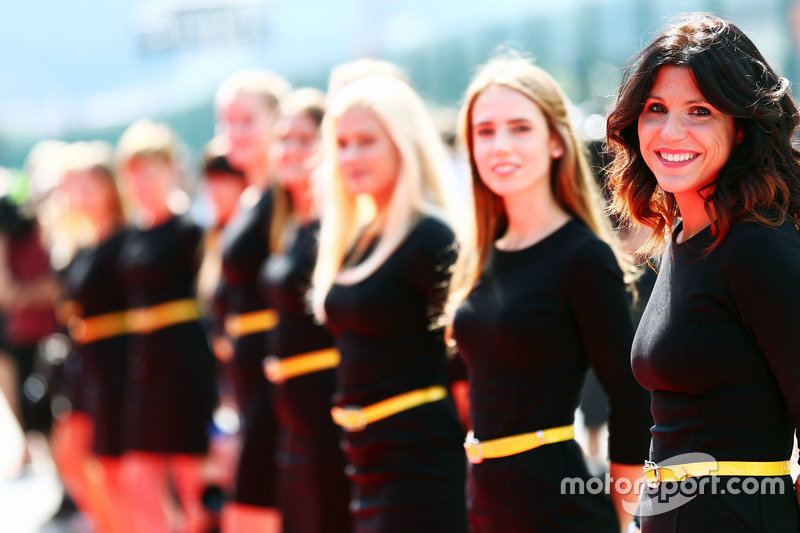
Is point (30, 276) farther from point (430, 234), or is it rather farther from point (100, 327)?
point (430, 234)

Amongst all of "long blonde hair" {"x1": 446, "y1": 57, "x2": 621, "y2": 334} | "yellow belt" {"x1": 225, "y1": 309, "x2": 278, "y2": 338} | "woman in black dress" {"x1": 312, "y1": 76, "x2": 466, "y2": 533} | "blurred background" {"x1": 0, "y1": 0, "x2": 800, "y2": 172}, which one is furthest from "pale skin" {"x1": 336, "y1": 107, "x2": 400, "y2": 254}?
"yellow belt" {"x1": 225, "y1": 309, "x2": 278, "y2": 338}

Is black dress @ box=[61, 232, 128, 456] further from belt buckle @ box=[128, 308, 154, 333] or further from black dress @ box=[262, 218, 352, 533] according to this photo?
black dress @ box=[262, 218, 352, 533]

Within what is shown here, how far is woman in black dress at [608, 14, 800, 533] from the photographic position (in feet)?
6.87

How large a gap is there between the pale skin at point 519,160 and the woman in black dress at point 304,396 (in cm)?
140

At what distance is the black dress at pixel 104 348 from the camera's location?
20.4ft

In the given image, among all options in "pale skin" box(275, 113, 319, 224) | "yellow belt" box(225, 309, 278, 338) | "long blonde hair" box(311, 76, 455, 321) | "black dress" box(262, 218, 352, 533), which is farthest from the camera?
"yellow belt" box(225, 309, 278, 338)

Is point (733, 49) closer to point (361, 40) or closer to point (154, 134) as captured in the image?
point (154, 134)

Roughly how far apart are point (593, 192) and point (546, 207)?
150 millimetres

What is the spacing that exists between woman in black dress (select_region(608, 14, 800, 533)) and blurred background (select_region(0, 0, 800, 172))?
2.01m

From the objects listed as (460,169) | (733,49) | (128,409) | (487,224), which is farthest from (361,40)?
(733,49)

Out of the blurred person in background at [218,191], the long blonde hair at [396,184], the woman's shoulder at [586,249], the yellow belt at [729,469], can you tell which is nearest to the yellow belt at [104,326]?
the blurred person in background at [218,191]

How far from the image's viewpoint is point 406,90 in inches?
155

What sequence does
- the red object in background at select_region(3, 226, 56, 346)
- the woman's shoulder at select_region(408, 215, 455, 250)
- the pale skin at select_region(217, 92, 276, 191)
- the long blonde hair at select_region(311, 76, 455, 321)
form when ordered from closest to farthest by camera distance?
the woman's shoulder at select_region(408, 215, 455, 250), the long blonde hair at select_region(311, 76, 455, 321), the pale skin at select_region(217, 92, 276, 191), the red object in background at select_region(3, 226, 56, 346)

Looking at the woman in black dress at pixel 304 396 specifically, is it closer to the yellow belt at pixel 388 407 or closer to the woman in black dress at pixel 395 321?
the woman in black dress at pixel 395 321
